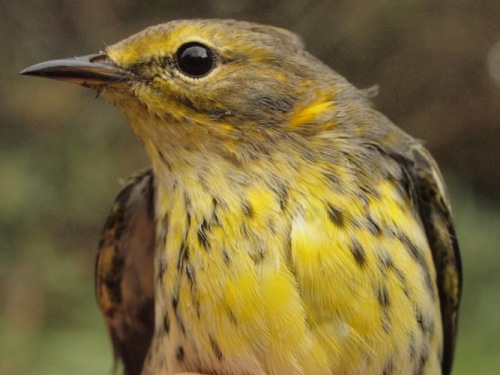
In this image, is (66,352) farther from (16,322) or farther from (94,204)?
(94,204)

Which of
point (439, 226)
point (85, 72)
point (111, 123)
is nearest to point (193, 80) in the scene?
point (85, 72)

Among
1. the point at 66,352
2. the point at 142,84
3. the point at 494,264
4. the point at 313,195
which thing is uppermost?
the point at 142,84

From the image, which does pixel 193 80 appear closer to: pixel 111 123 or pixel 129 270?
pixel 129 270

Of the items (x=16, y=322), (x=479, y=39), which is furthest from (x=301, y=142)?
(x=479, y=39)

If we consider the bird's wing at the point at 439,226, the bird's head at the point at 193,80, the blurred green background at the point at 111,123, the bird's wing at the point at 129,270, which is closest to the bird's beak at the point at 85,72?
the bird's head at the point at 193,80

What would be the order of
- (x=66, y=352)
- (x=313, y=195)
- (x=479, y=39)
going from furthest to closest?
1. (x=479, y=39)
2. (x=66, y=352)
3. (x=313, y=195)

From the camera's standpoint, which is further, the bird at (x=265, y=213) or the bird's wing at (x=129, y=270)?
the bird's wing at (x=129, y=270)

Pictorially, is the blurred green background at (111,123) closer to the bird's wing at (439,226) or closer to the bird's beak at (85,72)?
the bird's wing at (439,226)
